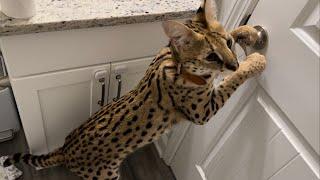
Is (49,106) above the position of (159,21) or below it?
below

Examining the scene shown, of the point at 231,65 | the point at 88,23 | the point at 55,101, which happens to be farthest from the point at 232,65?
the point at 55,101

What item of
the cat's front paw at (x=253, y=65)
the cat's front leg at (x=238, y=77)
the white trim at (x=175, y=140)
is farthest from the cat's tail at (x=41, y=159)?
the cat's front paw at (x=253, y=65)

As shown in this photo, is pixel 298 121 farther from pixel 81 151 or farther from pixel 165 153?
pixel 165 153

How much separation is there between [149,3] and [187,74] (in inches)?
9.3

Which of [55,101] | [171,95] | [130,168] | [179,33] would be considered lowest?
[130,168]

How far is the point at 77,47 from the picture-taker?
0.92 m

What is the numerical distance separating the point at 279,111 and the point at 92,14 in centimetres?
54

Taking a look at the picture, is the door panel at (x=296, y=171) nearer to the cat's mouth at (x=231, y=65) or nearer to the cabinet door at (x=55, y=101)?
the cat's mouth at (x=231, y=65)

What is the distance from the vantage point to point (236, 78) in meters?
0.89

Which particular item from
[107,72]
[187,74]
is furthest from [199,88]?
[107,72]

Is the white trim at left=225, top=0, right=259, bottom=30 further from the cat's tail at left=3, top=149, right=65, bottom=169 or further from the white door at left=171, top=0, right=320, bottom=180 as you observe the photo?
the cat's tail at left=3, top=149, right=65, bottom=169

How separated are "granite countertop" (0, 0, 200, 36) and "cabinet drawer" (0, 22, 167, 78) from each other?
41 millimetres

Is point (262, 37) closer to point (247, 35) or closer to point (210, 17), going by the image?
point (247, 35)

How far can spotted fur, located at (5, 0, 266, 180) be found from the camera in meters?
0.77
